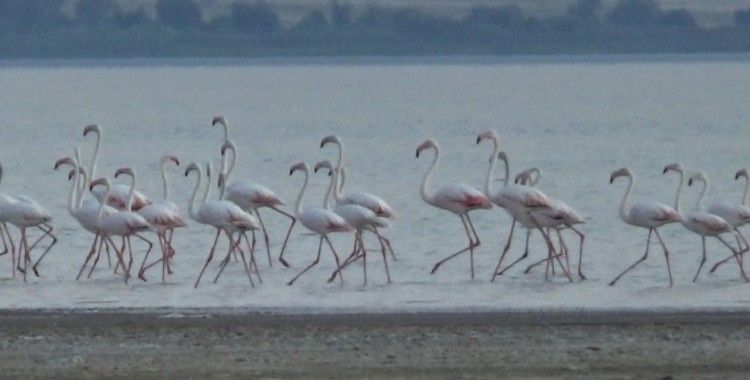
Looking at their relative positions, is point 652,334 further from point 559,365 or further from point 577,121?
point 577,121

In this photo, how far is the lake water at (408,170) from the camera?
1480cm

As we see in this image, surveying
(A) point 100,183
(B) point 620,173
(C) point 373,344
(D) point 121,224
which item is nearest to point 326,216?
(D) point 121,224

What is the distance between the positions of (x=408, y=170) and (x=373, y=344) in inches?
851

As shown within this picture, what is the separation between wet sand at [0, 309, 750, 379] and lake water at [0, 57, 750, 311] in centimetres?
136

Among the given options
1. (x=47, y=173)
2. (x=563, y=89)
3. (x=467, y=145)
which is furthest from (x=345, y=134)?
(x=563, y=89)

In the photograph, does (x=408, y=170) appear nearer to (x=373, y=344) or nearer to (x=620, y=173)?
(x=620, y=173)

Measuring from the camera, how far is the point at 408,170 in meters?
32.6

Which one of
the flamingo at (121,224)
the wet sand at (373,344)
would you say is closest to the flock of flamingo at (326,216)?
the flamingo at (121,224)

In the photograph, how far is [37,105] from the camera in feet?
261

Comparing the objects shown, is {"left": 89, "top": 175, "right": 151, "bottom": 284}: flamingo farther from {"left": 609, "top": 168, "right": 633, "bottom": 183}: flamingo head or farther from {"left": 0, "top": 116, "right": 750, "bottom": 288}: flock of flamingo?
{"left": 609, "top": 168, "right": 633, "bottom": 183}: flamingo head

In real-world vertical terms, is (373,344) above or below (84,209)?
below

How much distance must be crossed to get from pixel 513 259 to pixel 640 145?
2591 cm

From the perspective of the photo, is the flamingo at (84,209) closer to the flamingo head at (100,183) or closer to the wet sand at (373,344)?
the flamingo head at (100,183)

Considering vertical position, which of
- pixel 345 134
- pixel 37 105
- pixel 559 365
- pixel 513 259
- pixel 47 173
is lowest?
pixel 559 365
